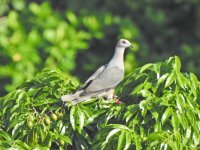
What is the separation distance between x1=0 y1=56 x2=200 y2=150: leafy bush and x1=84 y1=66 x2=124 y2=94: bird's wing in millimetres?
736

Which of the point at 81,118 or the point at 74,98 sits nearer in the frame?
the point at 81,118

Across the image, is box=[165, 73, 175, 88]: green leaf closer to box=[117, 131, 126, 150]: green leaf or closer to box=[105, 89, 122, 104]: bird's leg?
box=[105, 89, 122, 104]: bird's leg

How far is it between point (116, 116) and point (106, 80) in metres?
1.38

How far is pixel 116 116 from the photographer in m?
6.27

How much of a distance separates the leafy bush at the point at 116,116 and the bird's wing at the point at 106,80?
74 cm

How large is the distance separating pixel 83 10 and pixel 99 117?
7.39 metres

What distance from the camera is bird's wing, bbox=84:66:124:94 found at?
7418mm

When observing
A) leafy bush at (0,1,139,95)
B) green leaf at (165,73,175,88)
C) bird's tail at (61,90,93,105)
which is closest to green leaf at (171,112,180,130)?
green leaf at (165,73,175,88)

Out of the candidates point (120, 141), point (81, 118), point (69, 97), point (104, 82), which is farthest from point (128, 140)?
point (104, 82)

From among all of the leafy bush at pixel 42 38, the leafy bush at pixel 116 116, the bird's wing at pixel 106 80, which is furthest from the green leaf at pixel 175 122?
the leafy bush at pixel 42 38

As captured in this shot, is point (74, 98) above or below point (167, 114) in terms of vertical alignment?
above

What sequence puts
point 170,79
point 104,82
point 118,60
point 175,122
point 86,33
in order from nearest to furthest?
point 175,122 → point 170,79 → point 104,82 → point 118,60 → point 86,33

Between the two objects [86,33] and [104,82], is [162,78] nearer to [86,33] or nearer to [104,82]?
[104,82]

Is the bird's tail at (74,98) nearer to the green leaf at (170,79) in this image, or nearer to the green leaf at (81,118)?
the green leaf at (81,118)
